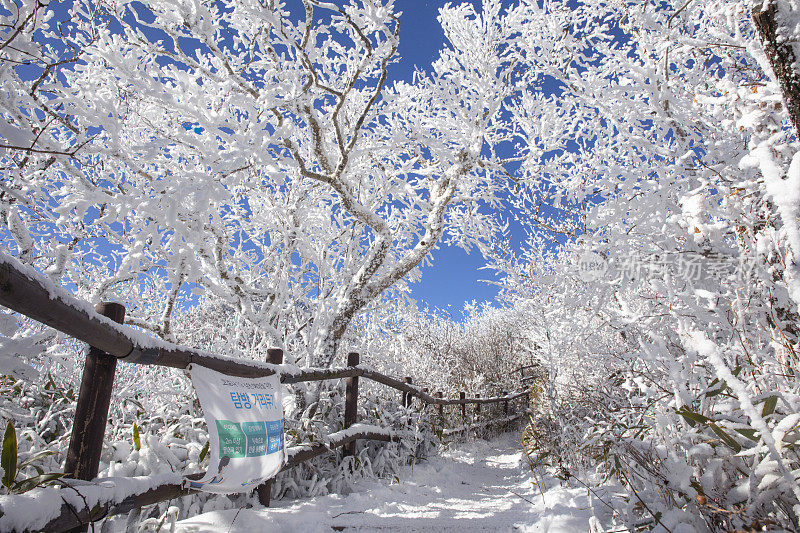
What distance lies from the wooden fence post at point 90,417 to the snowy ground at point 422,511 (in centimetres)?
82

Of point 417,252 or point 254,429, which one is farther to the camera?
point 417,252

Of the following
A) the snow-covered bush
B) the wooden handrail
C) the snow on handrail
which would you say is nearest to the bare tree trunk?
the snow-covered bush

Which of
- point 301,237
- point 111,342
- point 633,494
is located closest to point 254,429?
point 111,342

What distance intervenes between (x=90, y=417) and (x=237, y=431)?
721 mm

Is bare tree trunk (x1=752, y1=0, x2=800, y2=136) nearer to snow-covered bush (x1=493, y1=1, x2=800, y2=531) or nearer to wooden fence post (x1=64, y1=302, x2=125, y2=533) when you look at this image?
snow-covered bush (x1=493, y1=1, x2=800, y2=531)

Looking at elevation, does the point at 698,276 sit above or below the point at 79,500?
above

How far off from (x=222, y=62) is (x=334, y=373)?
134 inches

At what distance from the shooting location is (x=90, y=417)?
1.83 meters

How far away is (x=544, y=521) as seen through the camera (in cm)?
253

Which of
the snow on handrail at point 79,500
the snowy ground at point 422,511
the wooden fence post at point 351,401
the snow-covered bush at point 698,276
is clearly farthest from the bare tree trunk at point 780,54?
the wooden fence post at point 351,401

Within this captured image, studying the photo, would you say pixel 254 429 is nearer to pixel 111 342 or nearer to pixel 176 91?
pixel 111 342

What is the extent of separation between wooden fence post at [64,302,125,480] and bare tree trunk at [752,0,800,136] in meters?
3.00

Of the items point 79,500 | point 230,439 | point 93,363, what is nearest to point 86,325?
point 93,363

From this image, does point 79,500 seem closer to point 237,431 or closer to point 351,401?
point 237,431
